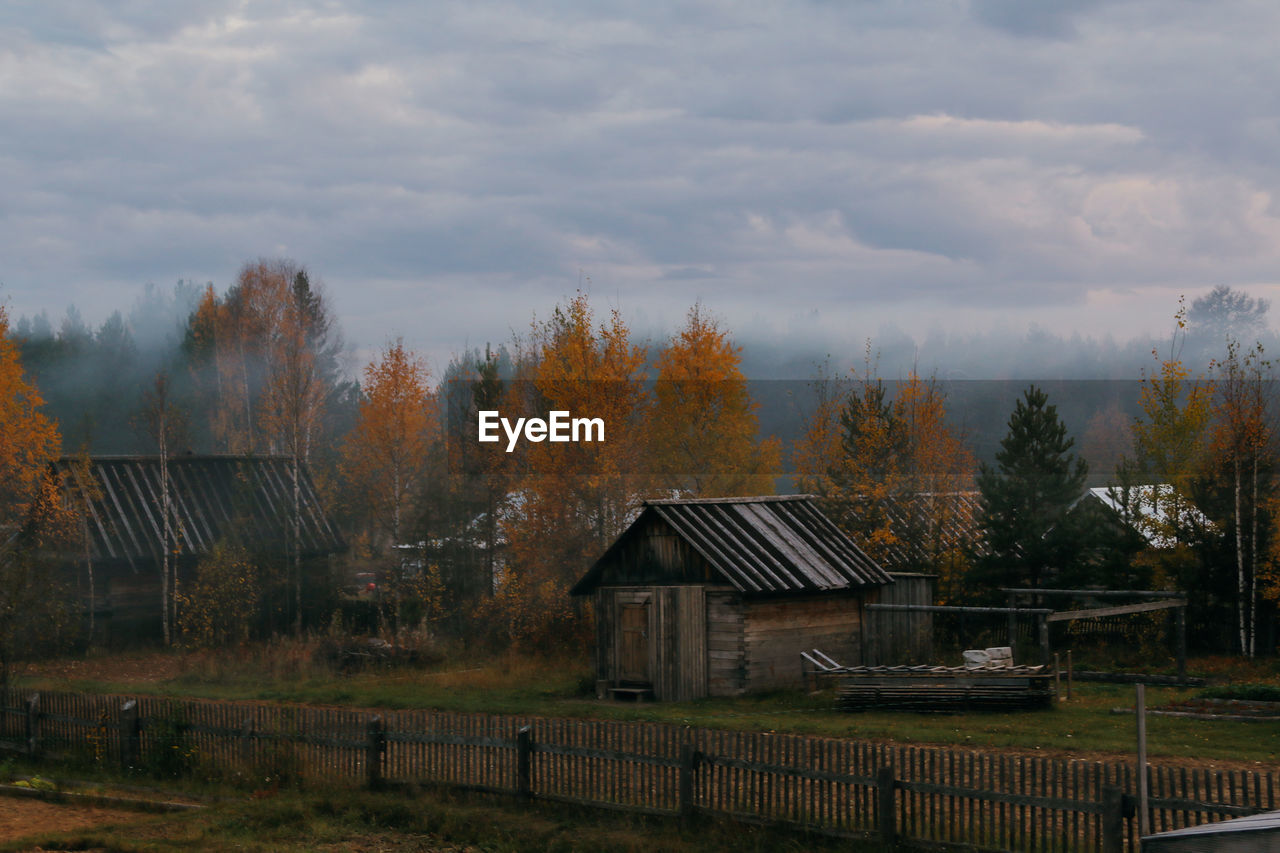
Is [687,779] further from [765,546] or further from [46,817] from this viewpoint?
[765,546]

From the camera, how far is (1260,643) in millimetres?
32688

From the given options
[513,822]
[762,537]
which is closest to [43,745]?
[513,822]

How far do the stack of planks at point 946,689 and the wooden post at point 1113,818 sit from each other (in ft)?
37.2

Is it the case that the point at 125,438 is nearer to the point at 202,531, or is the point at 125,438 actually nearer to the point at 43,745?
the point at 202,531

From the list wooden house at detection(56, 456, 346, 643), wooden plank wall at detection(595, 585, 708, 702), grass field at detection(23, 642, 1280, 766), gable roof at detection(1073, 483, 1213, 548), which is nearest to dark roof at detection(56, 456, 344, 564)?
wooden house at detection(56, 456, 346, 643)

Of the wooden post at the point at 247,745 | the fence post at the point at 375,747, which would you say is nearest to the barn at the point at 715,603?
the fence post at the point at 375,747

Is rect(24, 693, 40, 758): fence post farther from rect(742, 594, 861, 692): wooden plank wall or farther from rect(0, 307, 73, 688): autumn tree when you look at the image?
rect(742, 594, 861, 692): wooden plank wall

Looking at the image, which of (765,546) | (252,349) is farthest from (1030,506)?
(252,349)

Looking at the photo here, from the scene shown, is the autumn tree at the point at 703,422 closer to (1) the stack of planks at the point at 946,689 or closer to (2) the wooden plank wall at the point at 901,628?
(2) the wooden plank wall at the point at 901,628

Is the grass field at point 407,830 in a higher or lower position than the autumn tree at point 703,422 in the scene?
lower

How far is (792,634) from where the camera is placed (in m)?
26.8

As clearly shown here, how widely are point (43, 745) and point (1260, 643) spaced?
30.6 meters

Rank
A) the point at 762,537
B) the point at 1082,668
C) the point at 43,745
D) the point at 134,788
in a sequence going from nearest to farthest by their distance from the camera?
the point at 134,788
the point at 43,745
the point at 762,537
the point at 1082,668

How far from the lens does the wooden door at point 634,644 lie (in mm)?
26328
